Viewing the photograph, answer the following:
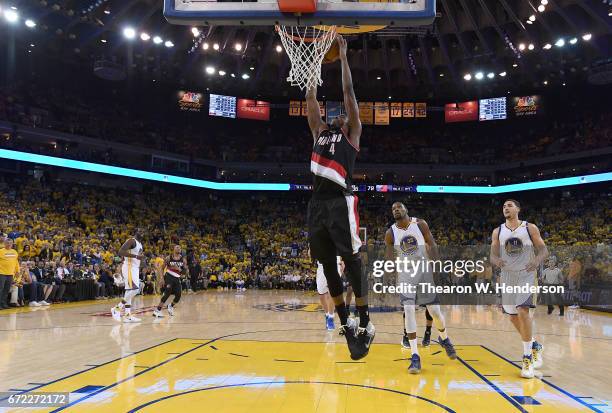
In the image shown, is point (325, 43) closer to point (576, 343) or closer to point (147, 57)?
point (576, 343)

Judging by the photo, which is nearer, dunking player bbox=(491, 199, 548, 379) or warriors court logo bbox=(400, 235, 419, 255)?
dunking player bbox=(491, 199, 548, 379)

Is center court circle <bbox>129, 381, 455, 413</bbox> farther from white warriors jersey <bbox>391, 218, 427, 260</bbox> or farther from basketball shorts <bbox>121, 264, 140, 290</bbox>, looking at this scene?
basketball shorts <bbox>121, 264, 140, 290</bbox>

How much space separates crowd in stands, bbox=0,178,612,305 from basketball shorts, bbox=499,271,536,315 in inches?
496

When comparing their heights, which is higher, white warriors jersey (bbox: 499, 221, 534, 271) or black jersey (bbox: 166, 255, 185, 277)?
white warriors jersey (bbox: 499, 221, 534, 271)

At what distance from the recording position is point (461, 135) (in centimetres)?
3731

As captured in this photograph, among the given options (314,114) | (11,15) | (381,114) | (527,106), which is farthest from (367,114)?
(314,114)

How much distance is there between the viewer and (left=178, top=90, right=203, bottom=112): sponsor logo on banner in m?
34.1

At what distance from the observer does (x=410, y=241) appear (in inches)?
289

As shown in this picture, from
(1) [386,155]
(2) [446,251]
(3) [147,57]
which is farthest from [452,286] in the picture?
(3) [147,57]

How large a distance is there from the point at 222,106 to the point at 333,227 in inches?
1242

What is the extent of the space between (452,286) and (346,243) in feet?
57.7

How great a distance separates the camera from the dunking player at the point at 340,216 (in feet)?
14.2

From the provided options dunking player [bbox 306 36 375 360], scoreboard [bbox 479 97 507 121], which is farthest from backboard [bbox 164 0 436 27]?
scoreboard [bbox 479 97 507 121]

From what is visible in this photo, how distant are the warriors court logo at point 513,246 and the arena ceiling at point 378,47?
58.3ft
